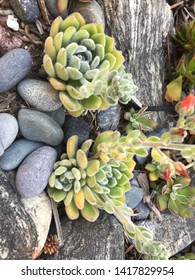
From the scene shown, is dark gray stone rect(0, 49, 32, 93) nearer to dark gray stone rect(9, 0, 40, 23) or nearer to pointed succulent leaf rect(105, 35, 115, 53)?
dark gray stone rect(9, 0, 40, 23)

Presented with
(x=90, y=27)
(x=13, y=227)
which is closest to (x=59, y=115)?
(x=90, y=27)

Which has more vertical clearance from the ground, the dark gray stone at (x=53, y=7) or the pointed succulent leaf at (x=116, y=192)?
the dark gray stone at (x=53, y=7)

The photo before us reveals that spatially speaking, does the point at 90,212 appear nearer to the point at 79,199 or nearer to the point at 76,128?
the point at 79,199

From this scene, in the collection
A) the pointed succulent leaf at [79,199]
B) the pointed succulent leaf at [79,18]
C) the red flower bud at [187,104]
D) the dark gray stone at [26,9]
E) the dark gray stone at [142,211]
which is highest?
the dark gray stone at [26,9]

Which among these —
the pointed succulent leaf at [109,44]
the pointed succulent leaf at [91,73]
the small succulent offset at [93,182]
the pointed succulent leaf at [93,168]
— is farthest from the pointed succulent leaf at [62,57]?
the pointed succulent leaf at [93,168]

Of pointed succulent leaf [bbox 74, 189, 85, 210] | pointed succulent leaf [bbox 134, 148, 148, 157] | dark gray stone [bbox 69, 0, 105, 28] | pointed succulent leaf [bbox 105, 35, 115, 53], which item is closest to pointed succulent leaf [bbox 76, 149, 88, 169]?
pointed succulent leaf [bbox 74, 189, 85, 210]

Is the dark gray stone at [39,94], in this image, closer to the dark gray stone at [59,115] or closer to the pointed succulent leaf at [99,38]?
the dark gray stone at [59,115]
